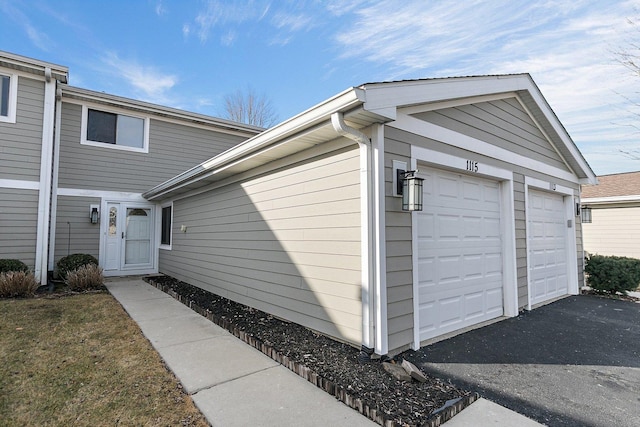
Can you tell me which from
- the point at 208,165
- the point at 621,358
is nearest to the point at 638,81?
the point at 621,358

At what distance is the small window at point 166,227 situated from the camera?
8.98 m

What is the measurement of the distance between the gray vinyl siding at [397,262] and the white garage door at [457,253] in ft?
1.09

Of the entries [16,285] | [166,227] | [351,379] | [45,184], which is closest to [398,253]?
[351,379]

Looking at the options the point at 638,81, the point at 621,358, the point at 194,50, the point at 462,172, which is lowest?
the point at 621,358

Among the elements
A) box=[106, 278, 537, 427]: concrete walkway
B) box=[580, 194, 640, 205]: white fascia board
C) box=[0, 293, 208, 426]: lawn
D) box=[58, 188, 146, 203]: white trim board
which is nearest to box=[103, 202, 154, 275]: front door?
box=[58, 188, 146, 203]: white trim board

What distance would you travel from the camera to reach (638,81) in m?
7.99

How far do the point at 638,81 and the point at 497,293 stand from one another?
7.70m

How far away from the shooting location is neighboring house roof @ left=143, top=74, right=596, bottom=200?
9.91ft

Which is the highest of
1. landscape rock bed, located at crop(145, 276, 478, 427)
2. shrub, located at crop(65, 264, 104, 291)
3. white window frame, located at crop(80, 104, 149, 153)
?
white window frame, located at crop(80, 104, 149, 153)

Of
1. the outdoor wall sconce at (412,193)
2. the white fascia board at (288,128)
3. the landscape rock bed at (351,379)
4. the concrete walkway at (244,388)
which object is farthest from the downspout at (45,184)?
the outdoor wall sconce at (412,193)

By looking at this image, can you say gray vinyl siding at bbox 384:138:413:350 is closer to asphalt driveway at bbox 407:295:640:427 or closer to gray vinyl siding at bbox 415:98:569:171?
asphalt driveway at bbox 407:295:640:427

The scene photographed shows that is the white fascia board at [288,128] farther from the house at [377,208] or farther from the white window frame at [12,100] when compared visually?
the white window frame at [12,100]

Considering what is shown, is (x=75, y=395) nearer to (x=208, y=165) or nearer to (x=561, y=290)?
(x=208, y=165)

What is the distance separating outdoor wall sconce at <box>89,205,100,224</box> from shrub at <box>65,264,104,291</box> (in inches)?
67.8
